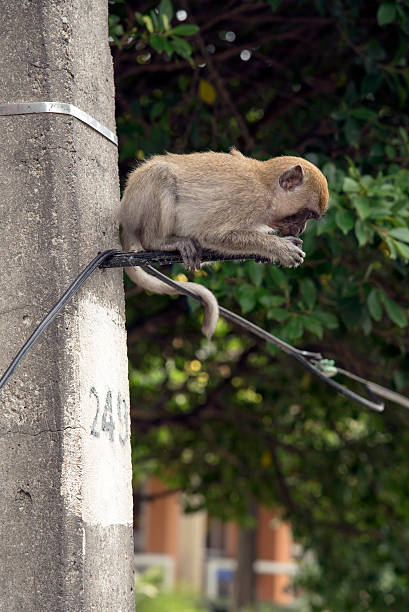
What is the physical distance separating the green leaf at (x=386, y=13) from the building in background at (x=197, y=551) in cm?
1970

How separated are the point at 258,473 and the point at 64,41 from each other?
839 centimetres

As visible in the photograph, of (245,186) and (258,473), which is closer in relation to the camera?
(245,186)

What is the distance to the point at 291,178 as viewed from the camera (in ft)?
13.1

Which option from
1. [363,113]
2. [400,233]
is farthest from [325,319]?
[363,113]

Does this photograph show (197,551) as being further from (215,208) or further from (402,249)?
(215,208)

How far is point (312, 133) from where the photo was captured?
6.64 meters

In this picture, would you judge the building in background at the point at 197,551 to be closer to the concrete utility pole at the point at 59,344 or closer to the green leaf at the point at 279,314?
the green leaf at the point at 279,314

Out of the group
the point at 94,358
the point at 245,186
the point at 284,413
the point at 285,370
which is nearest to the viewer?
the point at 94,358

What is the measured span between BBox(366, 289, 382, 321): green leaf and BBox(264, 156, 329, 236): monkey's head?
1.54 m

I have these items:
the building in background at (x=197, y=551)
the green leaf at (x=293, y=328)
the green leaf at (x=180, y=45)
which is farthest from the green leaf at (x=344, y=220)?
the building in background at (x=197, y=551)

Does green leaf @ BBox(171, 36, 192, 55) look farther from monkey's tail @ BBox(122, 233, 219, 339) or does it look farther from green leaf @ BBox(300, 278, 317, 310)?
monkey's tail @ BBox(122, 233, 219, 339)

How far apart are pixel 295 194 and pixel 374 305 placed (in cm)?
172

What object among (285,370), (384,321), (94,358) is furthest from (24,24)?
(285,370)

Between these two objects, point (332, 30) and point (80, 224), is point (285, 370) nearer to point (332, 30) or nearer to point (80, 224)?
point (332, 30)
